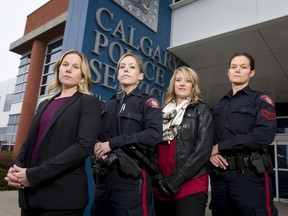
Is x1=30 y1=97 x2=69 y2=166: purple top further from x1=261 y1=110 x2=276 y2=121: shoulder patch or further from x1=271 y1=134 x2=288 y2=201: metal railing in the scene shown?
x1=271 y1=134 x2=288 y2=201: metal railing

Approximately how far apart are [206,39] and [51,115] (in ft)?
12.0

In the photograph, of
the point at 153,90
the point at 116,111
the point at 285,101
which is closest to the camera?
→ the point at 116,111

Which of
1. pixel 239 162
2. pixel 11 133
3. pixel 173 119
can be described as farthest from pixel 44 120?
pixel 11 133

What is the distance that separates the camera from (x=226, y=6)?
4.47 meters

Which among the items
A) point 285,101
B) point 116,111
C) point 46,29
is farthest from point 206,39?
point 46,29

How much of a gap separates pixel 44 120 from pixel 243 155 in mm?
1522

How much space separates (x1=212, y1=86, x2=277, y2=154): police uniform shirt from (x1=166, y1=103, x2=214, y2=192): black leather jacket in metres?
0.16

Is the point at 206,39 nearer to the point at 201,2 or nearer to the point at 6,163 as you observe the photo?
the point at 201,2

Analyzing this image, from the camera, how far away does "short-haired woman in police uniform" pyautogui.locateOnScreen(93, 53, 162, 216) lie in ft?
5.91

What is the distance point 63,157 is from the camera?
4.80ft

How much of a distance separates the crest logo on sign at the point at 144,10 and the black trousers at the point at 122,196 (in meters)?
2.90

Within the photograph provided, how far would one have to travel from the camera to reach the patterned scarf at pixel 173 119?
2.13 metres

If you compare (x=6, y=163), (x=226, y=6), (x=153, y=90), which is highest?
(x=226, y=6)

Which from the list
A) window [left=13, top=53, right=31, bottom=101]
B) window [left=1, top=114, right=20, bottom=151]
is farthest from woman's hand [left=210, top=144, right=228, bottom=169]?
window [left=1, top=114, right=20, bottom=151]
